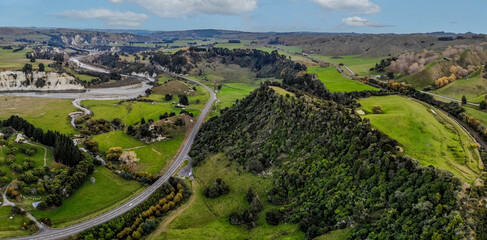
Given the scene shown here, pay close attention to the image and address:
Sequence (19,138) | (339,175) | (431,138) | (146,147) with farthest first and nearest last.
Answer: (146,147)
(19,138)
(431,138)
(339,175)

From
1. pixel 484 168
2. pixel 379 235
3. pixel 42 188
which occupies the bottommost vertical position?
pixel 42 188

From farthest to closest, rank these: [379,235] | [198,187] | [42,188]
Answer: [198,187] < [42,188] < [379,235]

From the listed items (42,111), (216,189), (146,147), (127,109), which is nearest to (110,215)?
(216,189)

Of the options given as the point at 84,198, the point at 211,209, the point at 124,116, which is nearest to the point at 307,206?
the point at 211,209

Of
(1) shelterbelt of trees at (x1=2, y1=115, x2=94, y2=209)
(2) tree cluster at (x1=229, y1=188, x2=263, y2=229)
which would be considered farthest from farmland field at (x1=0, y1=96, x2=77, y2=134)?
(2) tree cluster at (x1=229, y1=188, x2=263, y2=229)

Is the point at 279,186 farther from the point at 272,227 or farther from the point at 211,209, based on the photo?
the point at 211,209

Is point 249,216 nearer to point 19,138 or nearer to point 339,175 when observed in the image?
point 339,175
